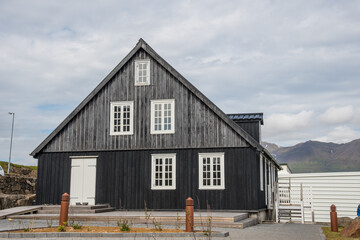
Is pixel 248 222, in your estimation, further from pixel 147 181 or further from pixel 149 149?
pixel 149 149

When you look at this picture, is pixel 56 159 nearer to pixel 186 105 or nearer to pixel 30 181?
pixel 186 105

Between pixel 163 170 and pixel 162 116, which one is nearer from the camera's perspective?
pixel 163 170

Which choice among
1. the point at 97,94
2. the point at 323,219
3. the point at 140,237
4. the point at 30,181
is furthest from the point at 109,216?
the point at 30,181

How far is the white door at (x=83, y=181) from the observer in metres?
23.3

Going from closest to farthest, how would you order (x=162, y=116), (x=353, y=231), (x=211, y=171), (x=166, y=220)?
(x=353, y=231), (x=166, y=220), (x=211, y=171), (x=162, y=116)

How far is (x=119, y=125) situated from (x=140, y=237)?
458 inches

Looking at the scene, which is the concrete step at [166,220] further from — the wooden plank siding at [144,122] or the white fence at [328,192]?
the white fence at [328,192]

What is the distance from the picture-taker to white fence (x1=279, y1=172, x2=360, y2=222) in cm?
2652

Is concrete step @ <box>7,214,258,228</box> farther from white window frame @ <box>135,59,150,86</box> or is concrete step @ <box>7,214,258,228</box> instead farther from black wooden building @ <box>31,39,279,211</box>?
white window frame @ <box>135,59,150,86</box>

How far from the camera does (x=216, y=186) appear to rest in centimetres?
2172

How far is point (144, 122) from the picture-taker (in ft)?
76.1

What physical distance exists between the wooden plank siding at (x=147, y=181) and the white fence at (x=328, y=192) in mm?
6130

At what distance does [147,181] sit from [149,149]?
161 cm

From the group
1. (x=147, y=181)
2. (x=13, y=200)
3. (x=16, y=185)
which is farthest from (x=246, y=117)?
(x=16, y=185)
